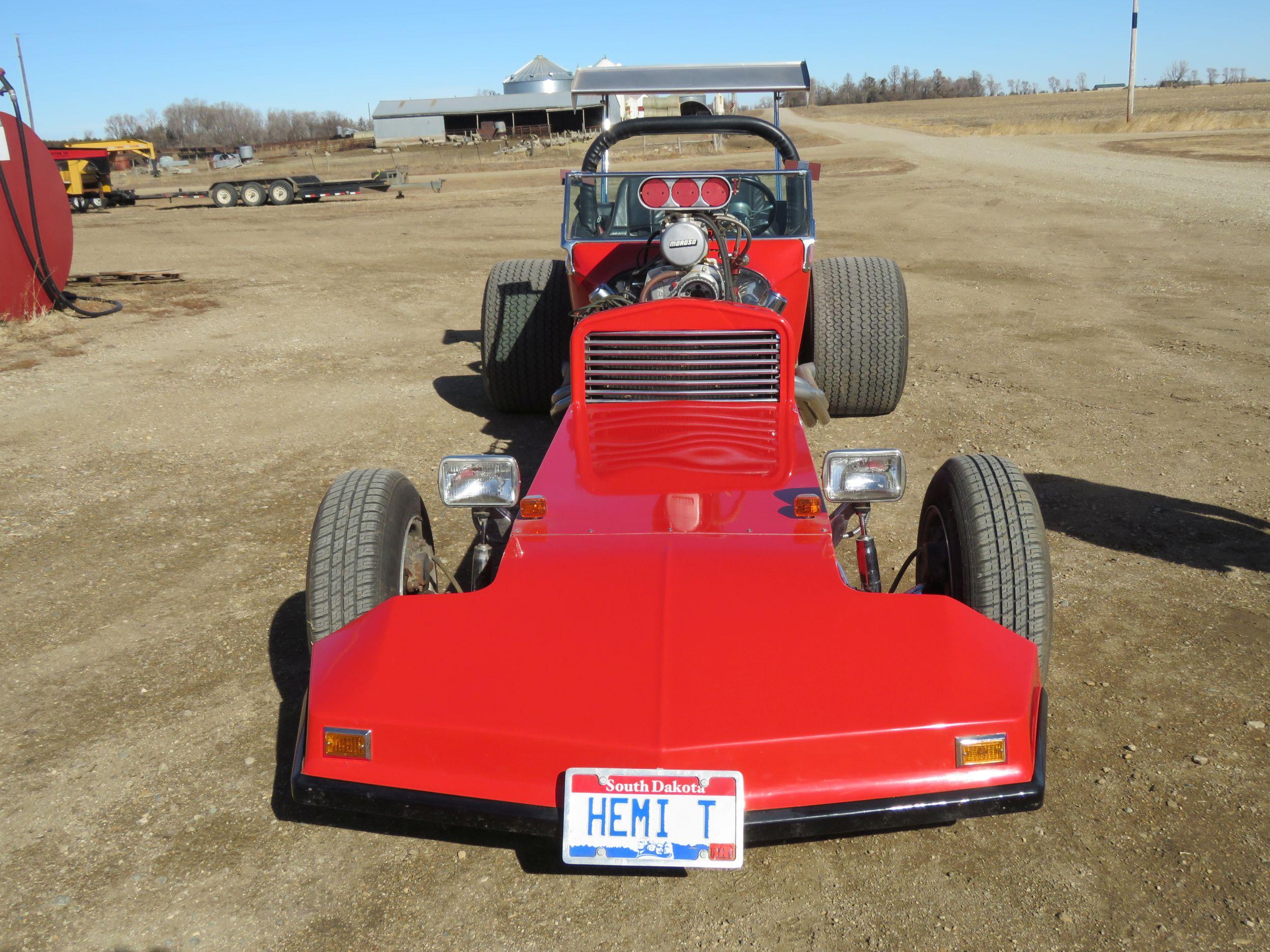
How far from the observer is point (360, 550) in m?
3.13

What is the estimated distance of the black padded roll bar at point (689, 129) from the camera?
20.3 ft

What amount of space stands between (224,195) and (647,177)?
25.1 m

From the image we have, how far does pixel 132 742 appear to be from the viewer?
11.0 feet

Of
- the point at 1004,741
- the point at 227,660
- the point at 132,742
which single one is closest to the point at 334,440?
the point at 227,660

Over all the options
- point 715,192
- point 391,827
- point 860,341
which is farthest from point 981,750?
point 860,341

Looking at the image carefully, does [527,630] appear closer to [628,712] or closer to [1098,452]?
[628,712]

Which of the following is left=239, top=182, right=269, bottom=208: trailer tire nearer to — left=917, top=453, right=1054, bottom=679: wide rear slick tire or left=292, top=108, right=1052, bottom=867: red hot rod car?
left=292, top=108, right=1052, bottom=867: red hot rod car

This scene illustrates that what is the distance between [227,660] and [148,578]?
3.41 feet

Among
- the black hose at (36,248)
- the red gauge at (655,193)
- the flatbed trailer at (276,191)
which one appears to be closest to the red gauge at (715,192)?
the red gauge at (655,193)

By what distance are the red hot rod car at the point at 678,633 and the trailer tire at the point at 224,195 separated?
26.9 m

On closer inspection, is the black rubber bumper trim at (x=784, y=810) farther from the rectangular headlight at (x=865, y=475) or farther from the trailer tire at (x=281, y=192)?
the trailer tire at (x=281, y=192)

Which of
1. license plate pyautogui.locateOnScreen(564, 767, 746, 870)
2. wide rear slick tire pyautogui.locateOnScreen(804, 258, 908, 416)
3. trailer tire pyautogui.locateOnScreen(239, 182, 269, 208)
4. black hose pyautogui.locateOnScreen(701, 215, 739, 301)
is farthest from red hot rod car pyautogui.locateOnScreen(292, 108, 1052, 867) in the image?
trailer tire pyautogui.locateOnScreen(239, 182, 269, 208)

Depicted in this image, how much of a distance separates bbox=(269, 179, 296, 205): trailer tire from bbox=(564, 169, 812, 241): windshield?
23.6 metres

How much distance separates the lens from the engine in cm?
479
